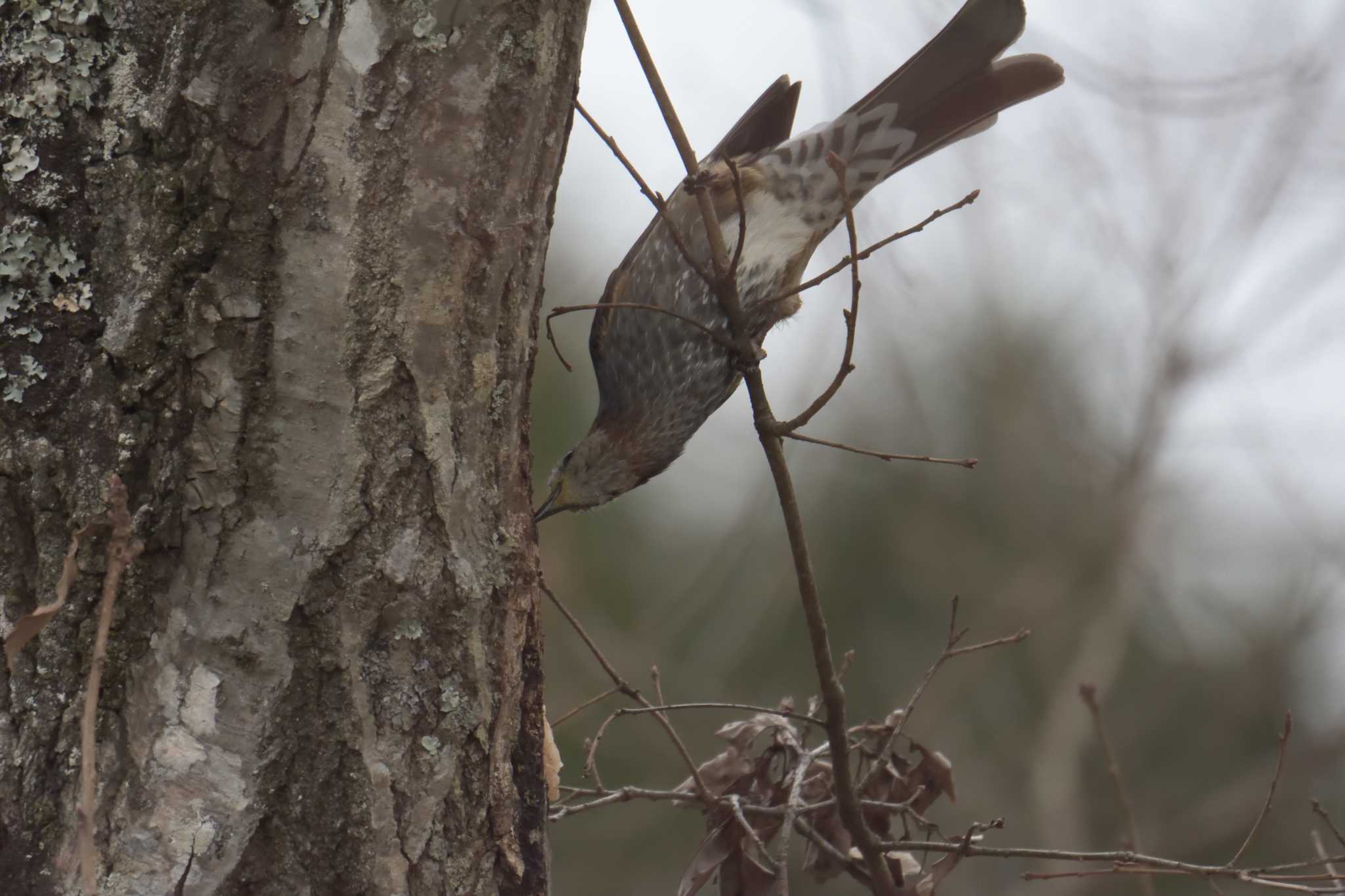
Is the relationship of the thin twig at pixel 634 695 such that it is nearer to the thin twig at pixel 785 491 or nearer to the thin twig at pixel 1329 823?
the thin twig at pixel 785 491

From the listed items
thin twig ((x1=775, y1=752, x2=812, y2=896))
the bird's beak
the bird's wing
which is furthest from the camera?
the bird's beak

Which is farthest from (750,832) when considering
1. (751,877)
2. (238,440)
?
(238,440)

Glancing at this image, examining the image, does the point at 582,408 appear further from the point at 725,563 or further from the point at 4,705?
the point at 4,705

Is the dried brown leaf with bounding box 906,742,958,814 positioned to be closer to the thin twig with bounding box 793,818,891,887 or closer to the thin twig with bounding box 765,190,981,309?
the thin twig with bounding box 793,818,891,887

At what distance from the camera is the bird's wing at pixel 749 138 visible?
117 inches

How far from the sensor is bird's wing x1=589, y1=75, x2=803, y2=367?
2963 millimetres

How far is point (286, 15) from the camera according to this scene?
125 centimetres

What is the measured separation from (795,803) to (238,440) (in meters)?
0.96

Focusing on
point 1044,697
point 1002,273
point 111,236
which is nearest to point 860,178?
point 111,236

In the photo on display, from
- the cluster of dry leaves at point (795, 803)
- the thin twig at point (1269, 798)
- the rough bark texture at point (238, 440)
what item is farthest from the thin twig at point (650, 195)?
the thin twig at point (1269, 798)

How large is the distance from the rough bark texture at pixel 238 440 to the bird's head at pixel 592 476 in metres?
1.76

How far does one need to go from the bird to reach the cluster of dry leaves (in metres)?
1.10

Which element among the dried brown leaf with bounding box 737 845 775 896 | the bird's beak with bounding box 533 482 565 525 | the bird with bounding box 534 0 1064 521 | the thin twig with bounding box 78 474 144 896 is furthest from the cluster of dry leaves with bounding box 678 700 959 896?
the bird's beak with bounding box 533 482 565 525

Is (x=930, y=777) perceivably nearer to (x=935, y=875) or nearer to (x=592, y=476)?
(x=935, y=875)
